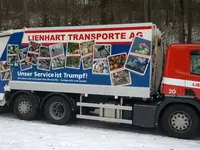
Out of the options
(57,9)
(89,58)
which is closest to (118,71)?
(89,58)

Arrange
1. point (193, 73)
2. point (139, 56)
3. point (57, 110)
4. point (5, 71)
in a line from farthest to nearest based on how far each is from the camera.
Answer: point (5, 71), point (57, 110), point (139, 56), point (193, 73)

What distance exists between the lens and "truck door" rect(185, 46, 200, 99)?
7691mm

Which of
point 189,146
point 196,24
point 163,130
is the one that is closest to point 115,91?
point 163,130

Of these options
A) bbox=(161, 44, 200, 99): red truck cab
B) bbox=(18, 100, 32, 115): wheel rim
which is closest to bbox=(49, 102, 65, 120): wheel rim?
bbox=(18, 100, 32, 115): wheel rim

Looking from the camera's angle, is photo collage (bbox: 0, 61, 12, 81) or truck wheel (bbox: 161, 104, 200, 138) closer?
truck wheel (bbox: 161, 104, 200, 138)

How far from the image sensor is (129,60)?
324 inches

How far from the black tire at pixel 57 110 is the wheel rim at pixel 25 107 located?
1.86 ft

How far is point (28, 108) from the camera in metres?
9.65

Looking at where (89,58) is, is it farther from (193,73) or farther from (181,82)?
(193,73)

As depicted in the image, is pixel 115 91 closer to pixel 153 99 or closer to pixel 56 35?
pixel 153 99

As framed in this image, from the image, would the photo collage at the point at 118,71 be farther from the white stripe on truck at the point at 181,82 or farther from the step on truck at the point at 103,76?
the white stripe on truck at the point at 181,82

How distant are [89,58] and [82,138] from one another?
7.39 ft

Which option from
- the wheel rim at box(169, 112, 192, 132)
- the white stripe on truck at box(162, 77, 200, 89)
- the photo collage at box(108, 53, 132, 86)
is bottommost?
the wheel rim at box(169, 112, 192, 132)

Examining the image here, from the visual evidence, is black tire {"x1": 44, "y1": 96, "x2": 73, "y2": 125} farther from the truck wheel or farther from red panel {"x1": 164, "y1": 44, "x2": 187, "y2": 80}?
red panel {"x1": 164, "y1": 44, "x2": 187, "y2": 80}
